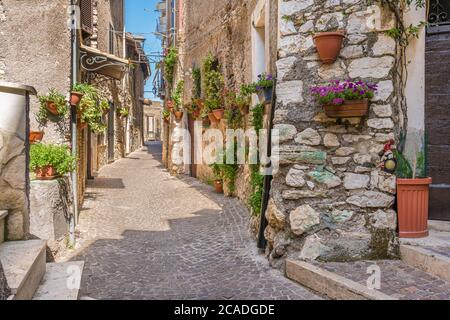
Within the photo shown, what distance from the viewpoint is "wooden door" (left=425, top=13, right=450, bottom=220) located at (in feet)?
14.1

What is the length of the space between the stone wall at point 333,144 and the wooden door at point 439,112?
0.67 metres

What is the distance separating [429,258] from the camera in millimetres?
3449

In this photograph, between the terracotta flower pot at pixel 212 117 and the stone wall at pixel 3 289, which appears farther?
the terracotta flower pot at pixel 212 117

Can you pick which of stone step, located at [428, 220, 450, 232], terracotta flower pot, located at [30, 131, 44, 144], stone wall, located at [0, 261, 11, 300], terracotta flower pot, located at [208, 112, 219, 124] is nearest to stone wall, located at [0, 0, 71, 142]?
terracotta flower pot, located at [30, 131, 44, 144]

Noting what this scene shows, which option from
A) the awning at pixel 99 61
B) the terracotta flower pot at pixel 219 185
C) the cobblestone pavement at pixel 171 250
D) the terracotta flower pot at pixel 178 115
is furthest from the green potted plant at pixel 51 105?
the terracotta flower pot at pixel 178 115

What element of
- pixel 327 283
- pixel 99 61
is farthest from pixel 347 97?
pixel 99 61

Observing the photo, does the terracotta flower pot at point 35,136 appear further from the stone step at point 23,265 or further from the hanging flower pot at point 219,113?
the hanging flower pot at point 219,113

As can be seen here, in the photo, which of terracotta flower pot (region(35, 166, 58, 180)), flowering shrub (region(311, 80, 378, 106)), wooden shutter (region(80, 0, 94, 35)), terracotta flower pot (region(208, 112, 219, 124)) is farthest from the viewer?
terracotta flower pot (region(208, 112, 219, 124))

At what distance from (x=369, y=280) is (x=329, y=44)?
2.19 meters

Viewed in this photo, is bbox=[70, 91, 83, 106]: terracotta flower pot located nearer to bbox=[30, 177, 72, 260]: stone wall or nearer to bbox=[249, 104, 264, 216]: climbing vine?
bbox=[30, 177, 72, 260]: stone wall

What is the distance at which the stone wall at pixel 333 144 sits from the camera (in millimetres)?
3928

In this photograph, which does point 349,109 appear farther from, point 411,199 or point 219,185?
A: point 219,185

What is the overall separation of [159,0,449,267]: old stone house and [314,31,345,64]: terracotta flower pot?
10cm
